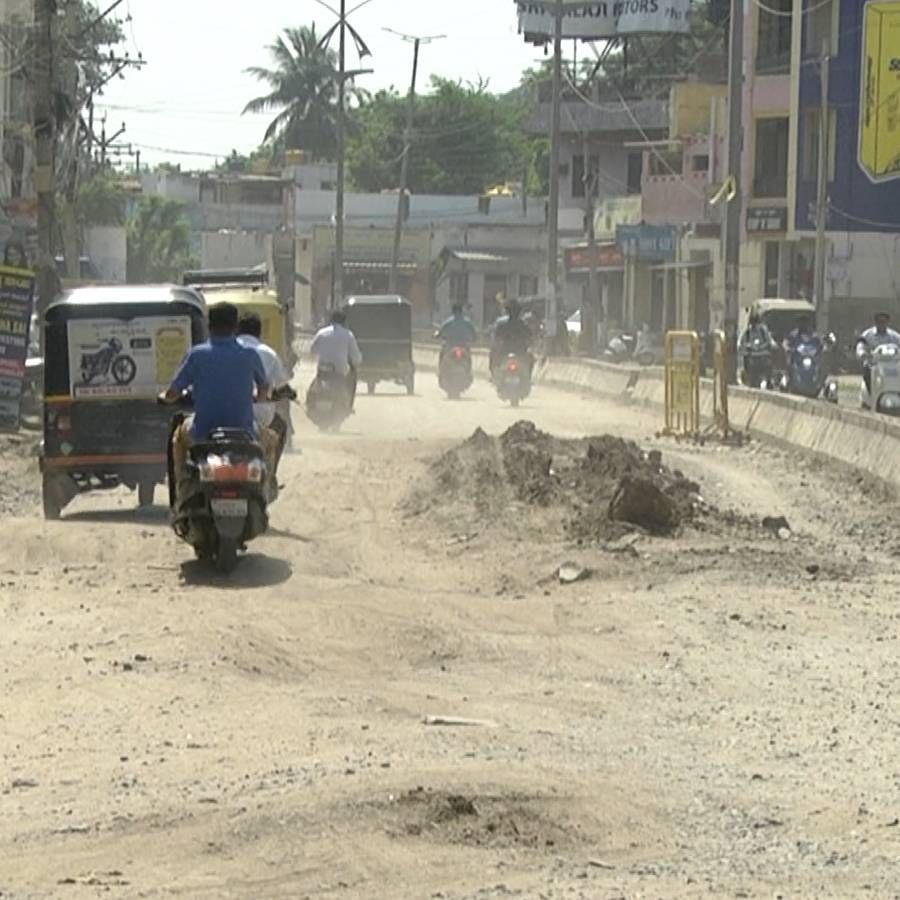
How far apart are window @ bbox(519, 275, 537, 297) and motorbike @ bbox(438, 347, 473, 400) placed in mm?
51450

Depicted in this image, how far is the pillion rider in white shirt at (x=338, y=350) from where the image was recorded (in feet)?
101

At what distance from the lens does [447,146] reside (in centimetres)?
11988

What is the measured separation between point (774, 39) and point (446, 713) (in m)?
55.7

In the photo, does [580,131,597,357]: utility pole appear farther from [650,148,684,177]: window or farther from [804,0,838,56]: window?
[804,0,838,56]: window

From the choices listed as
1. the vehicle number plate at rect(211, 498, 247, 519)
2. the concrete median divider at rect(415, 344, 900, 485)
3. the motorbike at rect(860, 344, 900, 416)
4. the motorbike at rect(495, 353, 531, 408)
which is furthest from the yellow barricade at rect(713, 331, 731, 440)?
the vehicle number plate at rect(211, 498, 247, 519)

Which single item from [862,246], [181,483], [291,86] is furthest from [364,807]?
[291,86]

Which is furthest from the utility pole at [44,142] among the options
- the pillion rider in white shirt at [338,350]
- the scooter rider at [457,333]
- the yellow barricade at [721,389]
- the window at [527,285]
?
the window at [527,285]

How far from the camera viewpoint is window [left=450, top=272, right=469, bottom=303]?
9144 cm

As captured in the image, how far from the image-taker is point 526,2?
80812 mm

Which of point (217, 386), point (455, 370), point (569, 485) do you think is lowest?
point (455, 370)

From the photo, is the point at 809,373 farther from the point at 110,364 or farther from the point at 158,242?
the point at 158,242

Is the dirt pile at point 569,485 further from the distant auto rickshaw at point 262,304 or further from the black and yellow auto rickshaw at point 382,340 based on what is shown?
A: the black and yellow auto rickshaw at point 382,340

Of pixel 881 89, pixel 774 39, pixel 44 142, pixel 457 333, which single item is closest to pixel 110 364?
pixel 44 142

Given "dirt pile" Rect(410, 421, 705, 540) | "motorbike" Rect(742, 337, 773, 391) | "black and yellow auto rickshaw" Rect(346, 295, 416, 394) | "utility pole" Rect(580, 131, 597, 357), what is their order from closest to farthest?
"dirt pile" Rect(410, 421, 705, 540) → "motorbike" Rect(742, 337, 773, 391) → "black and yellow auto rickshaw" Rect(346, 295, 416, 394) → "utility pole" Rect(580, 131, 597, 357)
